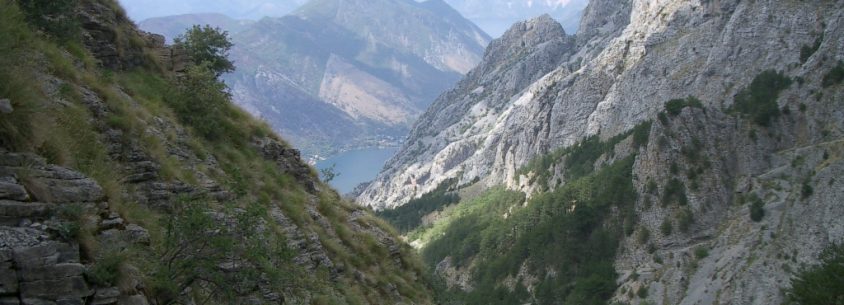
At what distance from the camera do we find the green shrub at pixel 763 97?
75312 millimetres

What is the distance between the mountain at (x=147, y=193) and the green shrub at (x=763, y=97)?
213 ft

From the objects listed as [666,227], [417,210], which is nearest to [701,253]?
[666,227]

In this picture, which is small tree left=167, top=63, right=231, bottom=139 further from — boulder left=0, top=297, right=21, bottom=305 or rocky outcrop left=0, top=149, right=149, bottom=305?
boulder left=0, top=297, right=21, bottom=305

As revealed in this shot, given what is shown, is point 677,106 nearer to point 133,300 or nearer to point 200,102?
point 200,102

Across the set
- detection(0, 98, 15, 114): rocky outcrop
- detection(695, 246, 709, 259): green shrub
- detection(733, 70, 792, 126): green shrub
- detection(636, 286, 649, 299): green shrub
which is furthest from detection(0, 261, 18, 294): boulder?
detection(733, 70, 792, 126): green shrub

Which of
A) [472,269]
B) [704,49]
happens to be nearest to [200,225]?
[472,269]

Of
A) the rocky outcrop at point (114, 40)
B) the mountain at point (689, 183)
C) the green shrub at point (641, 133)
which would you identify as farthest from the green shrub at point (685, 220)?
the rocky outcrop at point (114, 40)

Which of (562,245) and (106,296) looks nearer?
(106,296)

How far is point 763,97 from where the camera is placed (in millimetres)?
83938

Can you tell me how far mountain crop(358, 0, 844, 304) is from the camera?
52.9 metres

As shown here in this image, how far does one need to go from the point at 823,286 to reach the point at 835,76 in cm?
5021

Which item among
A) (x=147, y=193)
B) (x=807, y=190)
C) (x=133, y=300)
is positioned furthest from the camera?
(x=807, y=190)

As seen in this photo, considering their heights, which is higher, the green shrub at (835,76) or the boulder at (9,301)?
the green shrub at (835,76)

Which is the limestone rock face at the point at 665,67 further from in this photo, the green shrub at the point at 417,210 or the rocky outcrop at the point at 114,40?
the rocky outcrop at the point at 114,40
